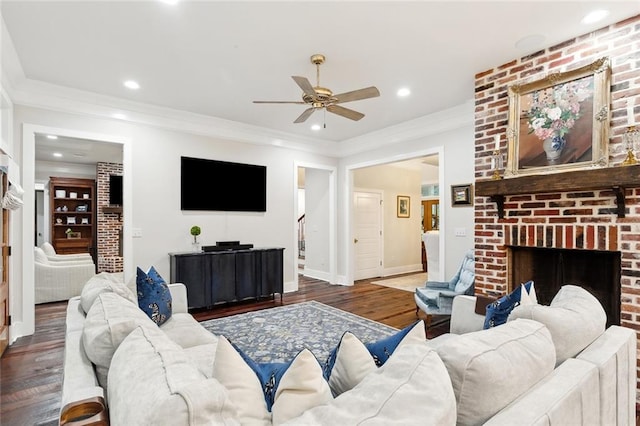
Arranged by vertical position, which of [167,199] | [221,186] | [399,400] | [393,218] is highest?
[221,186]

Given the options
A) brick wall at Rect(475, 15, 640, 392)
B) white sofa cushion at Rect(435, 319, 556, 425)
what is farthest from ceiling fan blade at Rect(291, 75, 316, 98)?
white sofa cushion at Rect(435, 319, 556, 425)

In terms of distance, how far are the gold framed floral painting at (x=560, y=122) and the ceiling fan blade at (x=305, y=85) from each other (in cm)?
184

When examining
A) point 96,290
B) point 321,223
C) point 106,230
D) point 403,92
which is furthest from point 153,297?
point 106,230

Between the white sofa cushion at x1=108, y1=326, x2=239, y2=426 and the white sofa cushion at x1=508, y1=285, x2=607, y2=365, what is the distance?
1277mm

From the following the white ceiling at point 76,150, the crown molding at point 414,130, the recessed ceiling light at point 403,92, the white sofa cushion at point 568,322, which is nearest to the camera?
the white sofa cushion at point 568,322

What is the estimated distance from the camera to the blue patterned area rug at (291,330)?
322cm

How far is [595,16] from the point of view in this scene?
8.07 feet

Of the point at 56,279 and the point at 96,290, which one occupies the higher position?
the point at 96,290

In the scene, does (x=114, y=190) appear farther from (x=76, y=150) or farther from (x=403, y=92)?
(x=403, y=92)

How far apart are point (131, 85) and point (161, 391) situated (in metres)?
3.84

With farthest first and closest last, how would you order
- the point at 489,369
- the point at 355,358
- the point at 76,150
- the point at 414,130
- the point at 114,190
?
the point at 114,190 → the point at 76,150 → the point at 414,130 → the point at 355,358 → the point at 489,369

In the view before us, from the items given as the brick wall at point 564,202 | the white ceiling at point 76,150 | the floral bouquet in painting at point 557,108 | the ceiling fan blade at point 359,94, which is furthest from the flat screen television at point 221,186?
the floral bouquet in painting at point 557,108

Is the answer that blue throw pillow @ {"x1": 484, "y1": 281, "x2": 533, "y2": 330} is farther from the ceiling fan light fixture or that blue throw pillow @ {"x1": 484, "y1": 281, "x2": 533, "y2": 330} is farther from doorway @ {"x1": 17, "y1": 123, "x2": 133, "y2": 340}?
doorway @ {"x1": 17, "y1": 123, "x2": 133, "y2": 340}

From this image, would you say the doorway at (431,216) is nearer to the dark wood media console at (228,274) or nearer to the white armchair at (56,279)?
the dark wood media console at (228,274)
